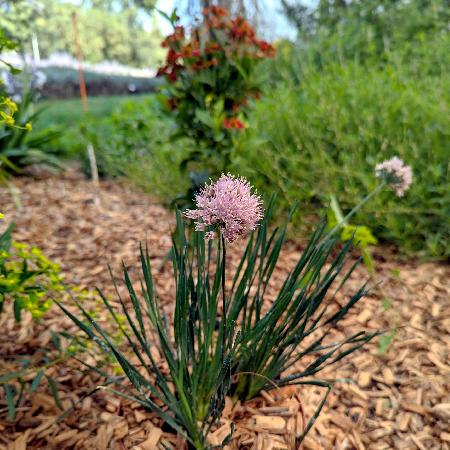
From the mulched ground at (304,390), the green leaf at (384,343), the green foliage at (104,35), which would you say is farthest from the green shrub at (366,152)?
the green foliage at (104,35)

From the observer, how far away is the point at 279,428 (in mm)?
1424

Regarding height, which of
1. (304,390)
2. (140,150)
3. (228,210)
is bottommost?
(304,390)

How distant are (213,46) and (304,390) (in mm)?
1708

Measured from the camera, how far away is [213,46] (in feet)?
7.54

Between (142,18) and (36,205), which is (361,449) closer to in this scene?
(36,205)

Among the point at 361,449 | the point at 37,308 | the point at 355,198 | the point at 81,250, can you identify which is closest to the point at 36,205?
the point at 81,250

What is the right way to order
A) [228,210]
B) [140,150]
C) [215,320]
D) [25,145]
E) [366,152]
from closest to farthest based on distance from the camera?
[228,210] → [215,320] → [366,152] → [25,145] → [140,150]

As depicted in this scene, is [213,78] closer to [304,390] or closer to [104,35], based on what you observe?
[304,390]

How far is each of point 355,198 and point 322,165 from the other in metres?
0.30

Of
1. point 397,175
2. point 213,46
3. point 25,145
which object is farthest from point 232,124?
point 25,145

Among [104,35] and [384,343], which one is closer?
[384,343]

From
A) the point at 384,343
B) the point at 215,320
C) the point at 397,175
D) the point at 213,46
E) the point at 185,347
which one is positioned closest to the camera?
the point at 185,347

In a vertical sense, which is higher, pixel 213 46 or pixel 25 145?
pixel 213 46

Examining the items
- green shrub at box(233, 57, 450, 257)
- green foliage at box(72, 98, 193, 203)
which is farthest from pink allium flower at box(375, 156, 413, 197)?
green foliage at box(72, 98, 193, 203)
